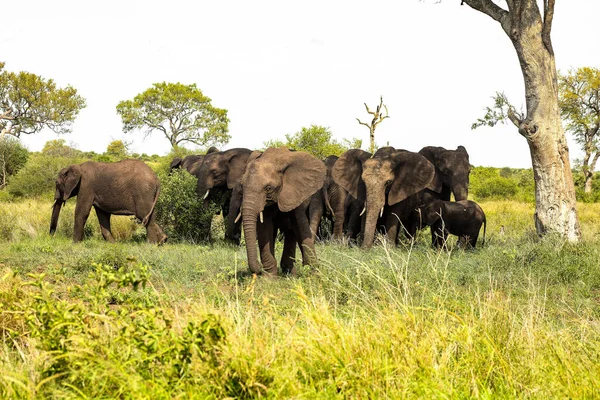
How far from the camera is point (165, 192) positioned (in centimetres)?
1464

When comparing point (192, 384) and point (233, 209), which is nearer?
point (192, 384)

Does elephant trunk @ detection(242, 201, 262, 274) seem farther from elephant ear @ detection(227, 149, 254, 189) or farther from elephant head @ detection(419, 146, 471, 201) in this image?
elephant head @ detection(419, 146, 471, 201)

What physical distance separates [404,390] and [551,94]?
990cm

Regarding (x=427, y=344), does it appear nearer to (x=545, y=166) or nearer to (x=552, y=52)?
(x=545, y=166)

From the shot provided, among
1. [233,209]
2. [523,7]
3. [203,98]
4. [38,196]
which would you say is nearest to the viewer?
[523,7]

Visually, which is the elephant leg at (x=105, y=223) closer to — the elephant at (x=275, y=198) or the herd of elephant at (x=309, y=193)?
the herd of elephant at (x=309, y=193)

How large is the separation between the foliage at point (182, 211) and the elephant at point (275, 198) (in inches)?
213

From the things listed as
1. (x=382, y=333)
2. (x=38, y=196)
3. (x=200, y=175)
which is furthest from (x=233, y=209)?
(x=38, y=196)

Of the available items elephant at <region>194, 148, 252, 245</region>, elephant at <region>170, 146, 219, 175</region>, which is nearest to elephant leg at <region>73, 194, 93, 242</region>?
elephant at <region>194, 148, 252, 245</region>

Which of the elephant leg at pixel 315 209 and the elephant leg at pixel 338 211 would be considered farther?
the elephant leg at pixel 338 211

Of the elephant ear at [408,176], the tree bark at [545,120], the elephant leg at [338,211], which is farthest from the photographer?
the elephant leg at [338,211]

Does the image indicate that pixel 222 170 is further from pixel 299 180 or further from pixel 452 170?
pixel 299 180

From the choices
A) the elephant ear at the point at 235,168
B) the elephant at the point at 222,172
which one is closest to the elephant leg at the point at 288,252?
the elephant at the point at 222,172

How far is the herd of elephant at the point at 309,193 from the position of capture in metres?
8.72
